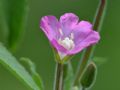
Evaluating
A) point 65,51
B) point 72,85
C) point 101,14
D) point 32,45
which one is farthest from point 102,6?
point 32,45

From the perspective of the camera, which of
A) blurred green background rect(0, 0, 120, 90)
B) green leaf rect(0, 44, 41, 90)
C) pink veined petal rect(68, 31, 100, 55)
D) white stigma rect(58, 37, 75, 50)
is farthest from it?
blurred green background rect(0, 0, 120, 90)

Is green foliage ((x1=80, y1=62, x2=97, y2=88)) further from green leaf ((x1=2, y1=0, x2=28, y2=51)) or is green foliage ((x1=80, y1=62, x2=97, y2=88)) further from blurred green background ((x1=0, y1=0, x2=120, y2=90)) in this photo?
blurred green background ((x1=0, y1=0, x2=120, y2=90))

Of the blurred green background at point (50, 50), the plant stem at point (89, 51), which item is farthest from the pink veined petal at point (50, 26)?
the blurred green background at point (50, 50)

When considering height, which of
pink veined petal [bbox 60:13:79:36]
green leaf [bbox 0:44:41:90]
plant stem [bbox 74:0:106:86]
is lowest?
green leaf [bbox 0:44:41:90]

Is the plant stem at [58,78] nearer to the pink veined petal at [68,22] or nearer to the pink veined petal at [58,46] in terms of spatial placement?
the pink veined petal at [58,46]

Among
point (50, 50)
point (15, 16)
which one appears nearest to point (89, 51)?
point (15, 16)

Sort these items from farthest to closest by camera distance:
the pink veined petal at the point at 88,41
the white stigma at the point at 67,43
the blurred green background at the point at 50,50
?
the blurred green background at the point at 50,50 → the white stigma at the point at 67,43 → the pink veined petal at the point at 88,41

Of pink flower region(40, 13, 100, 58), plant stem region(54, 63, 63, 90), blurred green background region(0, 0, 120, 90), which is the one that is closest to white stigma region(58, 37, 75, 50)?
pink flower region(40, 13, 100, 58)
